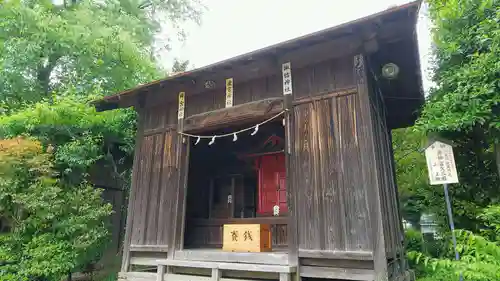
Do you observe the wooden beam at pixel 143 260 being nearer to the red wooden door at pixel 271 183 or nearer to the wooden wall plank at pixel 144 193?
the wooden wall plank at pixel 144 193

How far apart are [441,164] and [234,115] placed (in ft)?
14.2

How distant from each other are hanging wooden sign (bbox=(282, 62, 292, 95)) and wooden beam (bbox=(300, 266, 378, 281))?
134 inches

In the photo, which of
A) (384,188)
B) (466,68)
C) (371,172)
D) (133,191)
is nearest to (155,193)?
(133,191)

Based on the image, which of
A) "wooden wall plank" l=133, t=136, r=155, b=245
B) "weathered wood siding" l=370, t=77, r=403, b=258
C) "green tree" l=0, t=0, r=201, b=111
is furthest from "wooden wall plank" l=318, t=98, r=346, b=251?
"green tree" l=0, t=0, r=201, b=111

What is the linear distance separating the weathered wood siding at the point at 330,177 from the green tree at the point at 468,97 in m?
1.95

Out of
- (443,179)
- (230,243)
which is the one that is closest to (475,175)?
(443,179)

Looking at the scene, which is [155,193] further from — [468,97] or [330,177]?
[468,97]

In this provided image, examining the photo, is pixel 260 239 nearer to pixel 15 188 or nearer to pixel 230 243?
pixel 230 243

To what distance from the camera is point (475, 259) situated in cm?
442

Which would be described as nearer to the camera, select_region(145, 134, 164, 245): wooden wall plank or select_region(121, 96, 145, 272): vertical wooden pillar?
select_region(145, 134, 164, 245): wooden wall plank

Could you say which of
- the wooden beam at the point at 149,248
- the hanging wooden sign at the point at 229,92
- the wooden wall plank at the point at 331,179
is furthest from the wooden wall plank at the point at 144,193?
the wooden wall plank at the point at 331,179

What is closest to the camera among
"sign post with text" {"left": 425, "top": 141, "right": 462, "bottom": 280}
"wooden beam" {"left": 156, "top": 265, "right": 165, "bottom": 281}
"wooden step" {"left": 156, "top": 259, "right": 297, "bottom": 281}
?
"wooden step" {"left": 156, "top": 259, "right": 297, "bottom": 281}

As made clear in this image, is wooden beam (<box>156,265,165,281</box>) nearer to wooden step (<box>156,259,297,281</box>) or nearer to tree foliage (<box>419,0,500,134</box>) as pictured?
wooden step (<box>156,259,297,281</box>)

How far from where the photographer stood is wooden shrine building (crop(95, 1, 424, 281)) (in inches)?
224
